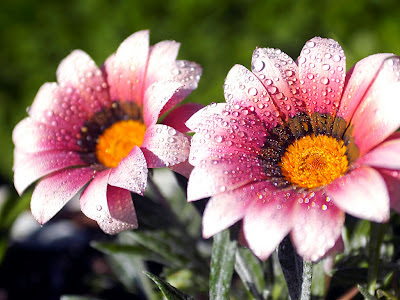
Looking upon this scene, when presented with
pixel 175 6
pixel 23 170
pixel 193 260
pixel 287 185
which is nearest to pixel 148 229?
pixel 193 260

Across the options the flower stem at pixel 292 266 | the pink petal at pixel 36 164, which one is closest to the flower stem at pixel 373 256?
the flower stem at pixel 292 266

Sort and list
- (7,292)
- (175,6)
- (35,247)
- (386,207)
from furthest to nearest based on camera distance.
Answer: (175,6) < (35,247) < (7,292) < (386,207)

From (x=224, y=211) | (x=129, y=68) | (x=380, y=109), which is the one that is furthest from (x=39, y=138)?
(x=380, y=109)

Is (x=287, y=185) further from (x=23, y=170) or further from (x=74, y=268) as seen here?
(x=74, y=268)

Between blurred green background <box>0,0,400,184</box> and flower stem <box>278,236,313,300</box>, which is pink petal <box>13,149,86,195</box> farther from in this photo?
blurred green background <box>0,0,400,184</box>

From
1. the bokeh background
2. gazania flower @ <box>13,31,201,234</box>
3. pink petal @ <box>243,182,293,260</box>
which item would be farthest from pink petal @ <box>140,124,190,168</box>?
the bokeh background

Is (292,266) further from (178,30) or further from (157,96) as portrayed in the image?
(178,30)

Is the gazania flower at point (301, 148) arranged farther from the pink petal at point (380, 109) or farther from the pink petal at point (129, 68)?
the pink petal at point (129, 68)
